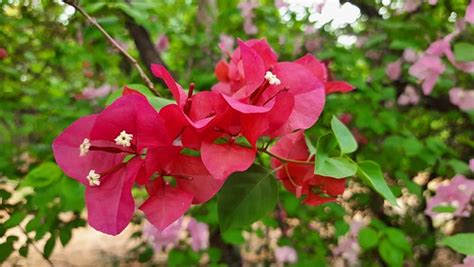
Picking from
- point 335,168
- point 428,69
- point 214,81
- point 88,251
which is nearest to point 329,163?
point 335,168

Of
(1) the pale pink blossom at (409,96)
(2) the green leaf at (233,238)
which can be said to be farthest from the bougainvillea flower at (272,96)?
(1) the pale pink blossom at (409,96)

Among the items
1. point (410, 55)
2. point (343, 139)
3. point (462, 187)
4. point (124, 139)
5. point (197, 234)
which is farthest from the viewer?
point (410, 55)

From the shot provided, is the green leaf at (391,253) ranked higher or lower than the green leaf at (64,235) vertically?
lower

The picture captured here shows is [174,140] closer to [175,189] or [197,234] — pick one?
[175,189]

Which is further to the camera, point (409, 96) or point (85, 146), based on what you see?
point (409, 96)

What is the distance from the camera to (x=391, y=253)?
3.70ft

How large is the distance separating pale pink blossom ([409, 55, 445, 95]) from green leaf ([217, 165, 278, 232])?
0.89 meters

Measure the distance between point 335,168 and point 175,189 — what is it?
159 millimetres

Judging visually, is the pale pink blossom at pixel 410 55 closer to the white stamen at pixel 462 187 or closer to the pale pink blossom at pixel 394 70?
the pale pink blossom at pixel 394 70

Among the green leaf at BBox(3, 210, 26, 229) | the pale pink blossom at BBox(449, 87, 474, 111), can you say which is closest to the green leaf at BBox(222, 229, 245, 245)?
the green leaf at BBox(3, 210, 26, 229)

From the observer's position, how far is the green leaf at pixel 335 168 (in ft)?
1.55

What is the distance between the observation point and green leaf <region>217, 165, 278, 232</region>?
1.73 ft

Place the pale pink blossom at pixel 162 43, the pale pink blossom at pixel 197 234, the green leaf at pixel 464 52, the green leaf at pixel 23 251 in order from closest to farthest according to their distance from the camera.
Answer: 1. the green leaf at pixel 464 52
2. the green leaf at pixel 23 251
3. the pale pink blossom at pixel 197 234
4. the pale pink blossom at pixel 162 43

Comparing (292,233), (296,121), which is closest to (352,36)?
(292,233)
